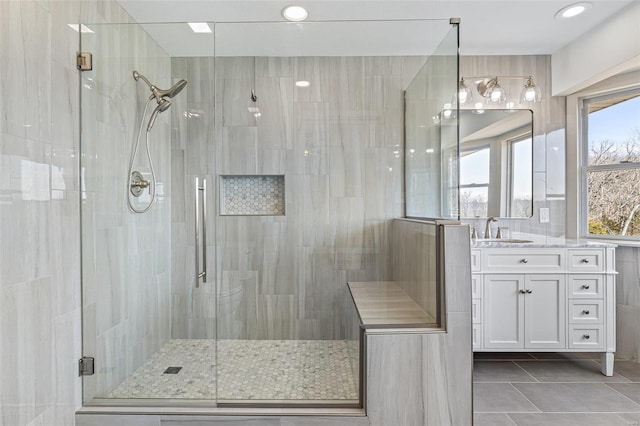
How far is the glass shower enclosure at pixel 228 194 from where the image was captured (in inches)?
74.2

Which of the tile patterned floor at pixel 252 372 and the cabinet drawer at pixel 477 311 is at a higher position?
the cabinet drawer at pixel 477 311

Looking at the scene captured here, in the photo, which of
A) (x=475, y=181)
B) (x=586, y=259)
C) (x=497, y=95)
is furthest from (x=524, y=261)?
(x=497, y=95)

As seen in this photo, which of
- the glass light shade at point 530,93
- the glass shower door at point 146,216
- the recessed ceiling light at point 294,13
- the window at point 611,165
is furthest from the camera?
the glass light shade at point 530,93

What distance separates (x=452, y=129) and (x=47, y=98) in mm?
1998

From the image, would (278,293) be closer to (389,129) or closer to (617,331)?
(389,129)

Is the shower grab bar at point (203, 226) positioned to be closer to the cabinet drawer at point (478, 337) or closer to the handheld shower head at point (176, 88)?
the handheld shower head at point (176, 88)

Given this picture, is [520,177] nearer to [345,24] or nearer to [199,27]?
[345,24]

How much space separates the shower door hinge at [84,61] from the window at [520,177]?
3.06m

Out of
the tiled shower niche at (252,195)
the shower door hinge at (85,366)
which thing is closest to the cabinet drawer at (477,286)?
the tiled shower niche at (252,195)

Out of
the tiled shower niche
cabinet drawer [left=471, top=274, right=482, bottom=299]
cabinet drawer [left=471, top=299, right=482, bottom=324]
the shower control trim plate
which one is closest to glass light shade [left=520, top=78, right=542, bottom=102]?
cabinet drawer [left=471, top=274, right=482, bottom=299]

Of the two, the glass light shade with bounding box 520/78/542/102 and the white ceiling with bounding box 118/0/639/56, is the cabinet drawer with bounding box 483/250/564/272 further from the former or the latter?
the white ceiling with bounding box 118/0/639/56

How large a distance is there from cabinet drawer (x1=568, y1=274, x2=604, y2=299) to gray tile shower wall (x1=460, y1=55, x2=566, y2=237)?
2.07 feet

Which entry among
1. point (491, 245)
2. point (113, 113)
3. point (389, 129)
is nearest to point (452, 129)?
point (389, 129)

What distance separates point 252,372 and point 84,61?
189 centimetres
